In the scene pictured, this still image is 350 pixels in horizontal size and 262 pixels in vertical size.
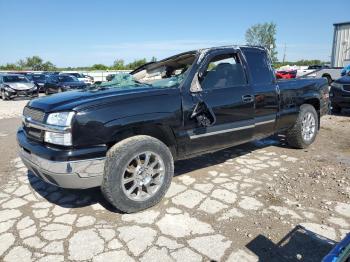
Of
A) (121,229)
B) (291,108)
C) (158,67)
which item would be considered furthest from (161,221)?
(291,108)

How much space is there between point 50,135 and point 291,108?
3947 millimetres

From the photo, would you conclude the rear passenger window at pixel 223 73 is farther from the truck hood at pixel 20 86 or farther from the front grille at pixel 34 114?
the truck hood at pixel 20 86

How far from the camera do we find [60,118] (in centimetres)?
324

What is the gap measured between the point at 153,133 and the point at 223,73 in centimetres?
144

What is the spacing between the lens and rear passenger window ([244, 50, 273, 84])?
4809mm

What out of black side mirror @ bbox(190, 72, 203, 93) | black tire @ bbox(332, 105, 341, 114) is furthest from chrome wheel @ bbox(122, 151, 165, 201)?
black tire @ bbox(332, 105, 341, 114)

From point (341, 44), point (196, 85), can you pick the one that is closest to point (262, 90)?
point (196, 85)

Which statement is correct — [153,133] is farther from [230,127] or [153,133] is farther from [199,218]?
[230,127]

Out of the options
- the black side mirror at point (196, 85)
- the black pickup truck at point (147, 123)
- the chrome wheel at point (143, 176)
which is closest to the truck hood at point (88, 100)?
the black pickup truck at point (147, 123)

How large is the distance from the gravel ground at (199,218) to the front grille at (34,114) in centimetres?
106

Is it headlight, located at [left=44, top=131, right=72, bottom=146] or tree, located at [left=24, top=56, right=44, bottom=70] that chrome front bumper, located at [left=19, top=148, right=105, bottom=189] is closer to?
headlight, located at [left=44, top=131, right=72, bottom=146]

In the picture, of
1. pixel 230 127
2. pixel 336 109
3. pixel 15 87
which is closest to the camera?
pixel 230 127

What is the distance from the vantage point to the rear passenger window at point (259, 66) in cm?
481

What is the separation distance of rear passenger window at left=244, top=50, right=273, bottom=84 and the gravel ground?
1.36 m
